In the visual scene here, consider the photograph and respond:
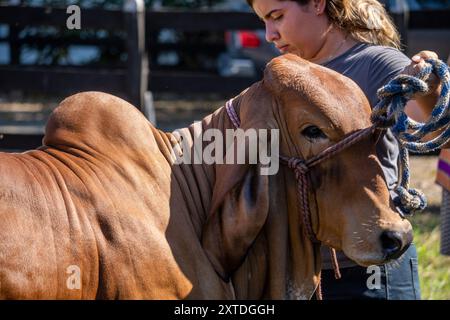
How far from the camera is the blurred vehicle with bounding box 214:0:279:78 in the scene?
13812 millimetres

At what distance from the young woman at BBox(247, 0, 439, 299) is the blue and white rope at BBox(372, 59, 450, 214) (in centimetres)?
41

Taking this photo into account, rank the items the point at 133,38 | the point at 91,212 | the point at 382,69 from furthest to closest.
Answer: the point at 133,38 < the point at 382,69 < the point at 91,212

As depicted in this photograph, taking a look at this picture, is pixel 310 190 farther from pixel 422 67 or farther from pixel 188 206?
pixel 422 67

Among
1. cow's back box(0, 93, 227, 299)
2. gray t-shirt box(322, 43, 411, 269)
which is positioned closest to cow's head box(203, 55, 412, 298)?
cow's back box(0, 93, 227, 299)

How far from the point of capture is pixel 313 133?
2867 millimetres

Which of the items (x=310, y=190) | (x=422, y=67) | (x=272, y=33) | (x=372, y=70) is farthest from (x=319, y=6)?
(x=310, y=190)

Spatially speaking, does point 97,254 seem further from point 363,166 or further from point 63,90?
point 63,90

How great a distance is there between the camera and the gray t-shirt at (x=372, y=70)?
Result: 3.39 m

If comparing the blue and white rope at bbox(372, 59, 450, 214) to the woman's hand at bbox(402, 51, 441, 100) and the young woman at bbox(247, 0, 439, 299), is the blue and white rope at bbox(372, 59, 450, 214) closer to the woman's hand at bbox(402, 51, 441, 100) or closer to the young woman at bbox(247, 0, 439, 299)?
the woman's hand at bbox(402, 51, 441, 100)

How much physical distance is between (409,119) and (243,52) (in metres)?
11.6

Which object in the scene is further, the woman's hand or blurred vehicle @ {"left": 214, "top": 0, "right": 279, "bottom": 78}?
blurred vehicle @ {"left": 214, "top": 0, "right": 279, "bottom": 78}

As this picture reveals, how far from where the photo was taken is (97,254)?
2.65m

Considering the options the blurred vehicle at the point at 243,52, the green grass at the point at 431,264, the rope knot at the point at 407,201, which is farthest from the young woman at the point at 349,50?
the blurred vehicle at the point at 243,52

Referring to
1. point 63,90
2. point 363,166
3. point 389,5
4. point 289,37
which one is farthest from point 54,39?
point 363,166
